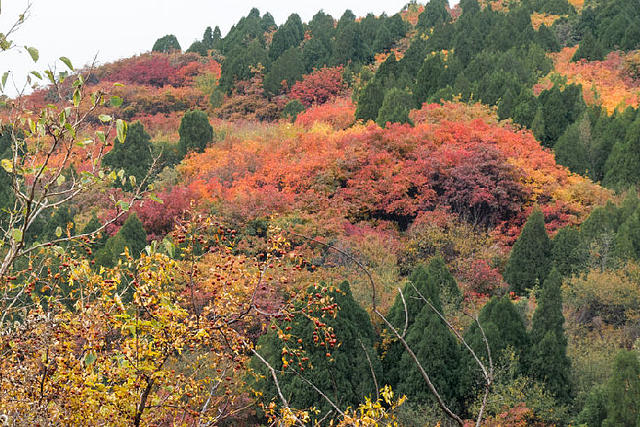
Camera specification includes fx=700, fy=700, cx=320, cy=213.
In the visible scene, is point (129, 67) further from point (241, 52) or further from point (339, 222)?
point (339, 222)

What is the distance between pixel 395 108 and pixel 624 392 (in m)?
16.7

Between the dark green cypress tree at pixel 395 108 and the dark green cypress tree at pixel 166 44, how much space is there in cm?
3208

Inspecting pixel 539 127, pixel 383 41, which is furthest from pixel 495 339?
pixel 383 41

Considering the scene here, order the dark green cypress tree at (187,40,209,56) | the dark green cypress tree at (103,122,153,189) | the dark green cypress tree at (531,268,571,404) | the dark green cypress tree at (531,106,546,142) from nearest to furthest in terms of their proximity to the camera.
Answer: the dark green cypress tree at (531,268,571,404) < the dark green cypress tree at (531,106,546,142) < the dark green cypress tree at (103,122,153,189) < the dark green cypress tree at (187,40,209,56)

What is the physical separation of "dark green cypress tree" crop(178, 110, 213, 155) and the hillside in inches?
3.4

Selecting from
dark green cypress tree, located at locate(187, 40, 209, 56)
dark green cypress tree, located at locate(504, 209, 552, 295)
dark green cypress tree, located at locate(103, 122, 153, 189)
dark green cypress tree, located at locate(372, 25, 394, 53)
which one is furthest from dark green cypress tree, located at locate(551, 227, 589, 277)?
dark green cypress tree, located at locate(187, 40, 209, 56)

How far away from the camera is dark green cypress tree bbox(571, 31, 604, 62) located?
38.7 metres

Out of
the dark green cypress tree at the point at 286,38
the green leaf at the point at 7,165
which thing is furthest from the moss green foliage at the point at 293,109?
the green leaf at the point at 7,165

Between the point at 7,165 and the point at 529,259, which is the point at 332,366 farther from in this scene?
the point at 7,165

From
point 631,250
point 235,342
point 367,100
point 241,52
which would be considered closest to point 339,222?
point 631,250

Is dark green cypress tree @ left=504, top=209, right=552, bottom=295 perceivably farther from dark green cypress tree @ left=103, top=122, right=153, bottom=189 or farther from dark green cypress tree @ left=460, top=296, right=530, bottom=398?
dark green cypress tree @ left=103, top=122, right=153, bottom=189

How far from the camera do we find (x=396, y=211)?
23.1 metres

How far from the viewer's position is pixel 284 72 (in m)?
42.2

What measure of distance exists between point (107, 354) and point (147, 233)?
1747 centimetres
